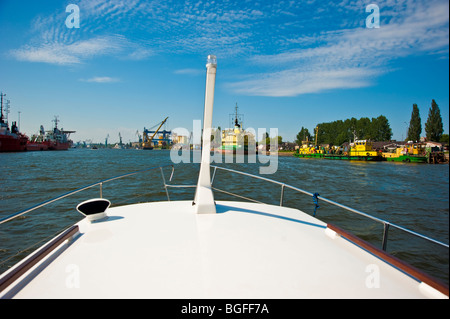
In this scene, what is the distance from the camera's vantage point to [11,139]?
47500 millimetres

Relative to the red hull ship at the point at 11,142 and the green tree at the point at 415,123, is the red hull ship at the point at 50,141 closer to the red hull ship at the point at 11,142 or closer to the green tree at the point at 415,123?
the red hull ship at the point at 11,142

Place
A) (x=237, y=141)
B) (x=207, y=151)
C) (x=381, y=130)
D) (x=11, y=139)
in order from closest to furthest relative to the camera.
→ (x=207, y=151)
(x=11, y=139)
(x=237, y=141)
(x=381, y=130)

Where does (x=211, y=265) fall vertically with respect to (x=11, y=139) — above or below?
below

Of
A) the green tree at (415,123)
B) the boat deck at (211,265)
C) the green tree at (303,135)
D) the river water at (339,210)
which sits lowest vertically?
the river water at (339,210)

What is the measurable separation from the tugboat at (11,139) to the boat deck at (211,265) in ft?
192

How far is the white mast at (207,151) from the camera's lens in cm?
316

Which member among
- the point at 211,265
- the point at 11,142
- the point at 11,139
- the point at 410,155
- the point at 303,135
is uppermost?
the point at 303,135

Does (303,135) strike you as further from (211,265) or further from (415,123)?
(211,265)

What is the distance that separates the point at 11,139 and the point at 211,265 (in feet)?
201

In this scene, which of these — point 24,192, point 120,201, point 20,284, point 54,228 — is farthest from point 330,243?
point 24,192

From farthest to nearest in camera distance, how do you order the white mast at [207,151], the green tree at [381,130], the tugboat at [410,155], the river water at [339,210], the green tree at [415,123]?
the green tree at [381,130] → the tugboat at [410,155] → the green tree at [415,123] → the white mast at [207,151] → the river water at [339,210]

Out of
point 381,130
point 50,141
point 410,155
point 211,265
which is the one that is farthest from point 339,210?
point 50,141

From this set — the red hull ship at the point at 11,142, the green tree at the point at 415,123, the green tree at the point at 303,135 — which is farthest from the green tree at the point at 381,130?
the red hull ship at the point at 11,142
